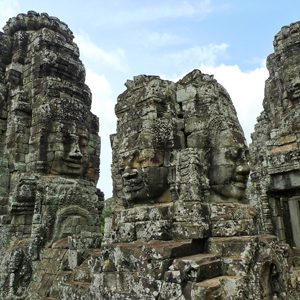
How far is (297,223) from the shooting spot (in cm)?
1009

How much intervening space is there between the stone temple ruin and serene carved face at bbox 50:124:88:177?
23 millimetres

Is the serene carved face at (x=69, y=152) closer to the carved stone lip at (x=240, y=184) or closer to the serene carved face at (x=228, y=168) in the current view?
the serene carved face at (x=228, y=168)

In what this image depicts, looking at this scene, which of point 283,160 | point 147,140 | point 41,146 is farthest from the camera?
point 283,160

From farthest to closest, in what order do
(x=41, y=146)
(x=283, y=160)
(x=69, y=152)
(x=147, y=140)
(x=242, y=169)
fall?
(x=283, y=160)
(x=69, y=152)
(x=41, y=146)
(x=147, y=140)
(x=242, y=169)

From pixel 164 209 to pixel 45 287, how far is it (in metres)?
2.69

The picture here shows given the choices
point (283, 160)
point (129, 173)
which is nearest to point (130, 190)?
point (129, 173)

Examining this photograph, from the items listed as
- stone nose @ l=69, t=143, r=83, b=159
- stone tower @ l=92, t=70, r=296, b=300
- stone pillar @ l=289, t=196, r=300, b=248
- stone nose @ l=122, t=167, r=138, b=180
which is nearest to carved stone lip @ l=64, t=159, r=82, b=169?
stone nose @ l=69, t=143, r=83, b=159

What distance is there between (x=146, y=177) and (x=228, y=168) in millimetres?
1134

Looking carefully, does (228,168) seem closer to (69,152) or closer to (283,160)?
(69,152)

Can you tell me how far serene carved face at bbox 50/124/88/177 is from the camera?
8.13 metres

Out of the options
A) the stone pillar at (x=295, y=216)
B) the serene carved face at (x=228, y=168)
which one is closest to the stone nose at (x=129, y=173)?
the serene carved face at (x=228, y=168)

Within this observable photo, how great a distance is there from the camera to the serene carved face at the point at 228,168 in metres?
4.91

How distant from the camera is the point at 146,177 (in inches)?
196

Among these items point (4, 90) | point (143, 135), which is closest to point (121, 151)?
point (143, 135)
